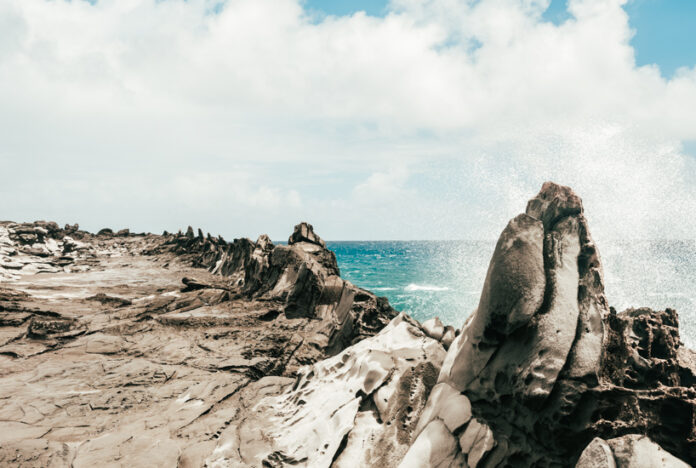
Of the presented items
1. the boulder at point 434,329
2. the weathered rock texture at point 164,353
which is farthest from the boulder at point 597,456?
the boulder at point 434,329

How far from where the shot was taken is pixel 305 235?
15.7 meters

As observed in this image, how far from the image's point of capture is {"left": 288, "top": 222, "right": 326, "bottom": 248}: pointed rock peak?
616 inches

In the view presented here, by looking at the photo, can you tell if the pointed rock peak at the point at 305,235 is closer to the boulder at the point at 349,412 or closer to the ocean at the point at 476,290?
the boulder at the point at 349,412

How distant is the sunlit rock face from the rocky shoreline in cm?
1

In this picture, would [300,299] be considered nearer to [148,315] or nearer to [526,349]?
[148,315]

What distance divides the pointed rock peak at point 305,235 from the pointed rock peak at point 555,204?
11499 millimetres

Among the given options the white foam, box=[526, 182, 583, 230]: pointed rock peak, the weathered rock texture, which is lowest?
the white foam

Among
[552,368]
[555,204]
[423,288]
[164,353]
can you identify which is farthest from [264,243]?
[423,288]

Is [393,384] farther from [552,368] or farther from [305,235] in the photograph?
[305,235]

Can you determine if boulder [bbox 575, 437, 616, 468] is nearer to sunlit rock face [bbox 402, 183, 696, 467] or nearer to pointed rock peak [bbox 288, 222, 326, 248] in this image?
sunlit rock face [bbox 402, 183, 696, 467]

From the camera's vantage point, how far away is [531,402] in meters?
3.49

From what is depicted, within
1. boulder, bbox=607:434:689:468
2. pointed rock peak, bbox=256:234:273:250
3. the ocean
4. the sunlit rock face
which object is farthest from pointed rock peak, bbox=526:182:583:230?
the ocean

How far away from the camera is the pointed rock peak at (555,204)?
14.4 feet

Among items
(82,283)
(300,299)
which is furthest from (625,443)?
(82,283)
